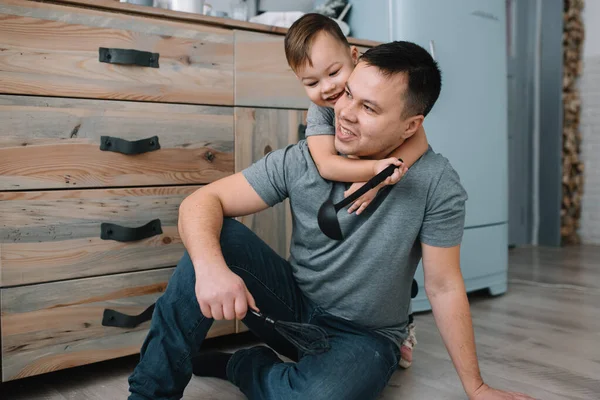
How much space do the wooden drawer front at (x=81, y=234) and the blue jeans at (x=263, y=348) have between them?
37cm

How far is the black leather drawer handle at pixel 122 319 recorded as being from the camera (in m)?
1.49

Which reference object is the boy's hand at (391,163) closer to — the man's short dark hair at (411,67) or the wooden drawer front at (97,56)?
the man's short dark hair at (411,67)

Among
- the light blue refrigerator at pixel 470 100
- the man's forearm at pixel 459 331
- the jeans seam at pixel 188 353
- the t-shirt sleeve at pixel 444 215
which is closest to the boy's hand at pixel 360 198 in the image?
the t-shirt sleeve at pixel 444 215

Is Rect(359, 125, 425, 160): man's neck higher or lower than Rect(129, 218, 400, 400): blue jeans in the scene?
higher

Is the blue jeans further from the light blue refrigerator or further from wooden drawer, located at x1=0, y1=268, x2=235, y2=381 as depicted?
the light blue refrigerator

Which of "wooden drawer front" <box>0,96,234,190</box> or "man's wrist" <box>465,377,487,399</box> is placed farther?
"wooden drawer front" <box>0,96,234,190</box>

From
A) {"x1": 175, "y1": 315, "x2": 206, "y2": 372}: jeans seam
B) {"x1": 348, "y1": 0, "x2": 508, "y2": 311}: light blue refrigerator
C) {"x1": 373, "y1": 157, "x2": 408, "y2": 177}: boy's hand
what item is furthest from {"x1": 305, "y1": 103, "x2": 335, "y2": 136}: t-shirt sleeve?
{"x1": 348, "y1": 0, "x2": 508, "y2": 311}: light blue refrigerator

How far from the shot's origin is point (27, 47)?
4.38 feet

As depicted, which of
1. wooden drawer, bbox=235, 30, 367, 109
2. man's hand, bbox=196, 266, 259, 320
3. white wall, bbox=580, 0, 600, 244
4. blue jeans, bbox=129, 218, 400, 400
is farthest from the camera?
white wall, bbox=580, 0, 600, 244

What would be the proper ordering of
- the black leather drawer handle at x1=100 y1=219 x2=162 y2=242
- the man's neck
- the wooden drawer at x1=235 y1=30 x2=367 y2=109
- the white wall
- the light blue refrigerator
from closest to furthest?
the man's neck, the black leather drawer handle at x1=100 y1=219 x2=162 y2=242, the wooden drawer at x1=235 y1=30 x2=367 y2=109, the light blue refrigerator, the white wall

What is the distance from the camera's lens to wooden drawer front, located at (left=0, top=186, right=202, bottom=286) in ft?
4.42

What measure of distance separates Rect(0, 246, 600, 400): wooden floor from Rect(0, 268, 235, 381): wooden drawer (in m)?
0.09

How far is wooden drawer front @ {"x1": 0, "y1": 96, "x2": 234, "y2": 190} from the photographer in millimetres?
1340

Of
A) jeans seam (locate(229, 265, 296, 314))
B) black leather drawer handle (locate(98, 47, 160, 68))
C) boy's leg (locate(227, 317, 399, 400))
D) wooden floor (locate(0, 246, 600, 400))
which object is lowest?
wooden floor (locate(0, 246, 600, 400))
